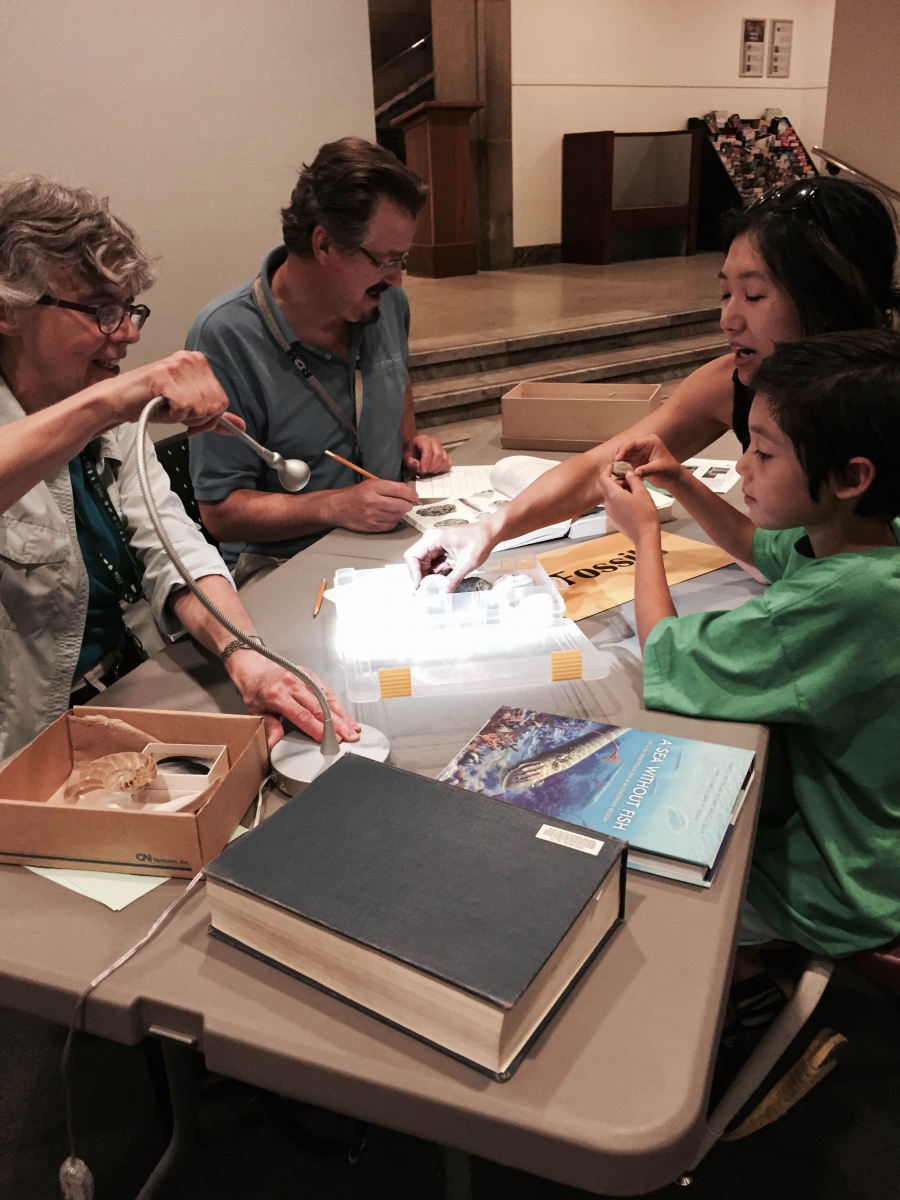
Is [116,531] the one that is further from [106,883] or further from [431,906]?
[431,906]

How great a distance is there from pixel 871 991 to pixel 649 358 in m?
4.35

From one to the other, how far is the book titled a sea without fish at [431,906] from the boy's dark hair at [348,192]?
4.86 ft

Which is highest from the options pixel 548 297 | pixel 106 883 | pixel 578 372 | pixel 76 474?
pixel 76 474

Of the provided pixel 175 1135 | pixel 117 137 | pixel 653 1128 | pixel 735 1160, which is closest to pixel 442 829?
pixel 653 1128

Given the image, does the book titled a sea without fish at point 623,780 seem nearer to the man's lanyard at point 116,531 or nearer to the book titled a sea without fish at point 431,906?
the book titled a sea without fish at point 431,906

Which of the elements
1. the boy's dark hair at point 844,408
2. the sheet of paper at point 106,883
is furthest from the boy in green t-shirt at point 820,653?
the sheet of paper at point 106,883

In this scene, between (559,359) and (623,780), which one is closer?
(623,780)

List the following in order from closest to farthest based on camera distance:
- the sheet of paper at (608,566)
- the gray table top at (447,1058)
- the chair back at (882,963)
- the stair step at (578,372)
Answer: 1. the gray table top at (447,1058)
2. the chair back at (882,963)
3. the sheet of paper at (608,566)
4. the stair step at (578,372)

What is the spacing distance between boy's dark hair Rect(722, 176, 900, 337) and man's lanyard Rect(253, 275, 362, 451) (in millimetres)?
949

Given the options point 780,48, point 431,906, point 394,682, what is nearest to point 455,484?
point 394,682

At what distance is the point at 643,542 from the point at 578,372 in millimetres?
3999

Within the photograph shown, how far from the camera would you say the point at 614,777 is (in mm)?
981

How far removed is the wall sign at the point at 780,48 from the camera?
28.6 ft

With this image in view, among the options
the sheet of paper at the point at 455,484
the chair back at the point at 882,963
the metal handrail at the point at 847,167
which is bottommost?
the chair back at the point at 882,963
